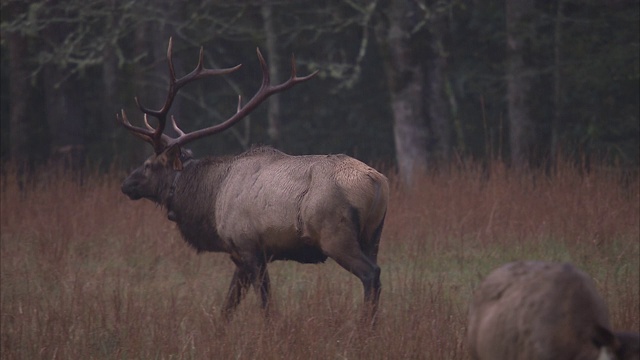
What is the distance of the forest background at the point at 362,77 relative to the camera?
15219mm

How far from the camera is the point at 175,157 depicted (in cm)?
822

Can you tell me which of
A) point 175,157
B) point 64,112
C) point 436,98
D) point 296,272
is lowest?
point 296,272

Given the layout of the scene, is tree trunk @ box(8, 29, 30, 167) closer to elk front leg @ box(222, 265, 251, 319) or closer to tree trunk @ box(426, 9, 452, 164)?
tree trunk @ box(426, 9, 452, 164)

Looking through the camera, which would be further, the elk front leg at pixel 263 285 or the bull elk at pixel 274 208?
the elk front leg at pixel 263 285

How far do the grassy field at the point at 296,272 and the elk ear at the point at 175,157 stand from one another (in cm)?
99

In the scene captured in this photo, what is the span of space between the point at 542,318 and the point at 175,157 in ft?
15.8

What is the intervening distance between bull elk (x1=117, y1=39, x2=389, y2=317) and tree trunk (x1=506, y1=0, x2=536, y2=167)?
8.17 m

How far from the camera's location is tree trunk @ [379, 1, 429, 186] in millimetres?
14562

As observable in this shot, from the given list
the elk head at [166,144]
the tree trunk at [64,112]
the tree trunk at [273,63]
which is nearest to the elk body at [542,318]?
the elk head at [166,144]

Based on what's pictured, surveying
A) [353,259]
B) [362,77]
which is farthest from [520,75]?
[362,77]

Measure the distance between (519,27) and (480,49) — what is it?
27.7 ft

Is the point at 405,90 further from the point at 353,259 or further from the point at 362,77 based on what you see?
the point at 362,77

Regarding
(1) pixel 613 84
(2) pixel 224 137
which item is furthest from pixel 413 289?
(2) pixel 224 137

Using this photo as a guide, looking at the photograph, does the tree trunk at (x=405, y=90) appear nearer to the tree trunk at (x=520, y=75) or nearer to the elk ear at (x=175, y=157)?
the tree trunk at (x=520, y=75)
